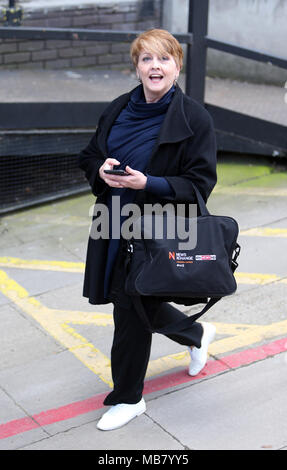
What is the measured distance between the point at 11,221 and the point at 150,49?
3.95 meters

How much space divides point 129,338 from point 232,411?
2.33 ft

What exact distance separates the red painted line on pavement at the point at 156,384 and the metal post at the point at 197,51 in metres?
3.59

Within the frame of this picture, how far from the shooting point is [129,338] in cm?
375

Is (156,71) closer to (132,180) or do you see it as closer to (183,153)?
(183,153)

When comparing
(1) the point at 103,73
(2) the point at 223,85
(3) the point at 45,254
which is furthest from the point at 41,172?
(2) the point at 223,85

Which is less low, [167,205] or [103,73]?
[167,205]

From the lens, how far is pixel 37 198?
24.5ft

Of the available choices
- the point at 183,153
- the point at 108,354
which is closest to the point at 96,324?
the point at 108,354

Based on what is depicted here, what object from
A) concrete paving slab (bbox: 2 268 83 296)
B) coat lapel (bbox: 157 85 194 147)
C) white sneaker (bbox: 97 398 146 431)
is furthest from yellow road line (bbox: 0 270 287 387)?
coat lapel (bbox: 157 85 194 147)

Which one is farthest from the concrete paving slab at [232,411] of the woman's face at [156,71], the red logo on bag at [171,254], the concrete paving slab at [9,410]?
the woman's face at [156,71]

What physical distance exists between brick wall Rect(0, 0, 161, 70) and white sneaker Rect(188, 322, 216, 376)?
5.56m

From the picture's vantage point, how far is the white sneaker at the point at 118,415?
3.83 meters

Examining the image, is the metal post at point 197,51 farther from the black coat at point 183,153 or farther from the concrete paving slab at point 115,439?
the concrete paving slab at point 115,439

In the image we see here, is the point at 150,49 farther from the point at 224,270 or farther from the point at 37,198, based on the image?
the point at 37,198
